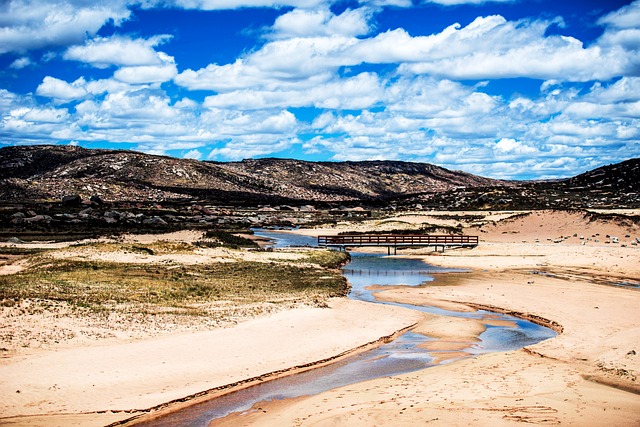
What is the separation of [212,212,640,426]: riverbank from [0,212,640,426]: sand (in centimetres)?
4

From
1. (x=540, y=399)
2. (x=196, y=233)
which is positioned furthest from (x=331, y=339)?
(x=196, y=233)

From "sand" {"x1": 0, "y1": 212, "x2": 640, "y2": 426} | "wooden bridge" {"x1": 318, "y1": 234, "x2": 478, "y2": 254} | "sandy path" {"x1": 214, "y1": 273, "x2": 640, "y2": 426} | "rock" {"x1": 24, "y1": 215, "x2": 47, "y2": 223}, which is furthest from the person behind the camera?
"rock" {"x1": 24, "y1": 215, "x2": 47, "y2": 223}

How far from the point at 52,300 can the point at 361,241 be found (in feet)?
133

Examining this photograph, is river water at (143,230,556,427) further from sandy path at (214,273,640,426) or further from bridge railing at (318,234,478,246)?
bridge railing at (318,234,478,246)

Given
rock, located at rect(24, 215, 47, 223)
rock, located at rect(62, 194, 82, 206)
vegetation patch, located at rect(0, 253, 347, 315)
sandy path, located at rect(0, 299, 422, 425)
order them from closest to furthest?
1. sandy path, located at rect(0, 299, 422, 425)
2. vegetation patch, located at rect(0, 253, 347, 315)
3. rock, located at rect(24, 215, 47, 223)
4. rock, located at rect(62, 194, 82, 206)

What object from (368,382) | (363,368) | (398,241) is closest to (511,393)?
(368,382)

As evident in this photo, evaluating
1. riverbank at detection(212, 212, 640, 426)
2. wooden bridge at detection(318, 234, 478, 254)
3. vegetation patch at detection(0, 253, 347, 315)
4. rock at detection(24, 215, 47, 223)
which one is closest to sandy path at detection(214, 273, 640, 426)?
riverbank at detection(212, 212, 640, 426)

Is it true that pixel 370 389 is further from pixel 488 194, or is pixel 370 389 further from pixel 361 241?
pixel 488 194

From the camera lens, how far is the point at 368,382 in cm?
1688

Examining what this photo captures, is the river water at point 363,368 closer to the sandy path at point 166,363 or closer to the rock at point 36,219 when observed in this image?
the sandy path at point 166,363

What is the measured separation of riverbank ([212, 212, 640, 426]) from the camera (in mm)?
13047

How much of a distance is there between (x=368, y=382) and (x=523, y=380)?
13.6 ft

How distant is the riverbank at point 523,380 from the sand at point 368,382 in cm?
4

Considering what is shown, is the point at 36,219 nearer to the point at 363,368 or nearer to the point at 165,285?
the point at 165,285
